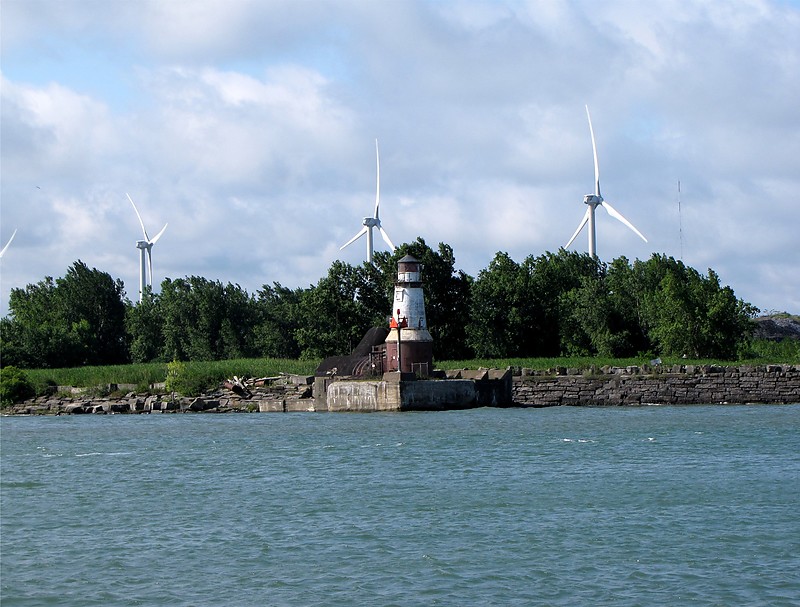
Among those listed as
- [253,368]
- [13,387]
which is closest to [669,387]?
A: [253,368]

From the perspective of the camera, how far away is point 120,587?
1852 centimetres

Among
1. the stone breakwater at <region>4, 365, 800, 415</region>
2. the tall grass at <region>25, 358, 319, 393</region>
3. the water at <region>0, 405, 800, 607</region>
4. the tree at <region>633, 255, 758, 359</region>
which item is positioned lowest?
the water at <region>0, 405, 800, 607</region>

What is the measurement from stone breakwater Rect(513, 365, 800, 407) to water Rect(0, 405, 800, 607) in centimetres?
1933

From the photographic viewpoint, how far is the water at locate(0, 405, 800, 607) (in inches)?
717

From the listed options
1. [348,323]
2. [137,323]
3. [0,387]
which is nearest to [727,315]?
[348,323]

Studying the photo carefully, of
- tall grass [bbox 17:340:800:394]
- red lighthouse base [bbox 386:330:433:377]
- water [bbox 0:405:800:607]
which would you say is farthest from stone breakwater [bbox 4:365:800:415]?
water [bbox 0:405:800:607]

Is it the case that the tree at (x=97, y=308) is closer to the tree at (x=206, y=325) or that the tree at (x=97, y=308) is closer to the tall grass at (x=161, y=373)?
the tree at (x=206, y=325)

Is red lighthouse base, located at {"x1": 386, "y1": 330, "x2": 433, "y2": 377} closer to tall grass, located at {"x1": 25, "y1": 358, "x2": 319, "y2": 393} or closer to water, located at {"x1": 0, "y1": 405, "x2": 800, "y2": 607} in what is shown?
tall grass, located at {"x1": 25, "y1": 358, "x2": 319, "y2": 393}

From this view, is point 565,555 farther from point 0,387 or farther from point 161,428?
point 0,387

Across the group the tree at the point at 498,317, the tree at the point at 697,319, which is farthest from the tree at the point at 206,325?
the tree at the point at 697,319

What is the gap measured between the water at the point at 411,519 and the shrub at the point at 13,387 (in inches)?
1233

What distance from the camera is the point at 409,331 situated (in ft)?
201

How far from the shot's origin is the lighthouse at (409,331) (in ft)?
200

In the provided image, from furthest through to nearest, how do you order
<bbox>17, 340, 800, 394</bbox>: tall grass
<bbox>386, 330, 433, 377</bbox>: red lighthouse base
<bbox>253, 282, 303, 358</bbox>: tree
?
1. <bbox>253, 282, 303, 358</bbox>: tree
2. <bbox>17, 340, 800, 394</bbox>: tall grass
3. <bbox>386, 330, 433, 377</bbox>: red lighthouse base
